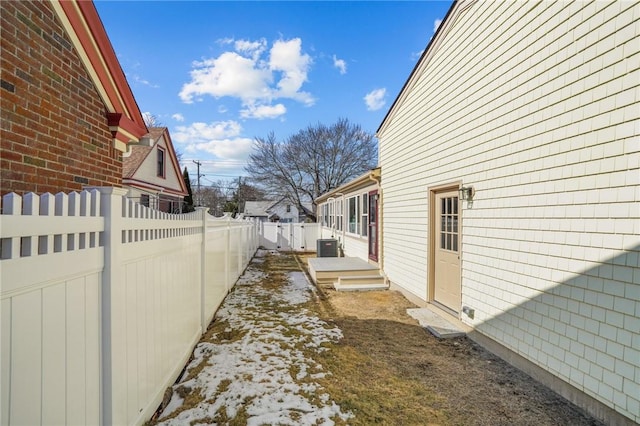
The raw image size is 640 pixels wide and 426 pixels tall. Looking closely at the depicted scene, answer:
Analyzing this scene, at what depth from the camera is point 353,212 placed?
1198 cm

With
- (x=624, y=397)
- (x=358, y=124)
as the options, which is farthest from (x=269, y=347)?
(x=358, y=124)

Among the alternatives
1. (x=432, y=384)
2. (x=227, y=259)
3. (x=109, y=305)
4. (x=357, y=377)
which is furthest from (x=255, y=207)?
(x=109, y=305)

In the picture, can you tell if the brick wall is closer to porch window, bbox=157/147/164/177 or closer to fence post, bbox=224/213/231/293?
fence post, bbox=224/213/231/293

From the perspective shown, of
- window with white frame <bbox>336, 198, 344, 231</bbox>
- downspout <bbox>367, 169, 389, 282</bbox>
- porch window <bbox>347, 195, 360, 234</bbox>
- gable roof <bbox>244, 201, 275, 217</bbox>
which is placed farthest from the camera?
Result: gable roof <bbox>244, 201, 275, 217</bbox>

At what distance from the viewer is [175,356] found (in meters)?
3.31

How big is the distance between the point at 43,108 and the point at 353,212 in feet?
32.5

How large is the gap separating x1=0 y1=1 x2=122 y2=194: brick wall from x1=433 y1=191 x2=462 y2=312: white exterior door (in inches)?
197

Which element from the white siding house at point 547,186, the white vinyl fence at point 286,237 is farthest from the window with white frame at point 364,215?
the white vinyl fence at point 286,237

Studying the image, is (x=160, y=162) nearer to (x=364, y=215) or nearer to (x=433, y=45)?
(x=364, y=215)

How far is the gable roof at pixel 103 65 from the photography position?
10.5 ft

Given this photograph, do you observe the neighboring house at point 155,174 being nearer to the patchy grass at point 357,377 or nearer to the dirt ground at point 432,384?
the patchy grass at point 357,377

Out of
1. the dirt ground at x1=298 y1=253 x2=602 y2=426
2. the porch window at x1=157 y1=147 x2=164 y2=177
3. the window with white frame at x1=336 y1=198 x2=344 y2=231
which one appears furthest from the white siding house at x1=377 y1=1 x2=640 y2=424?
the porch window at x1=157 y1=147 x2=164 y2=177

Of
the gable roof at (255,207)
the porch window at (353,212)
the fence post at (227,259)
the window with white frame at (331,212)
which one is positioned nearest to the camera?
the fence post at (227,259)

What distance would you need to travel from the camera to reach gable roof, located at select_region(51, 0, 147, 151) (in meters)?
3.19
